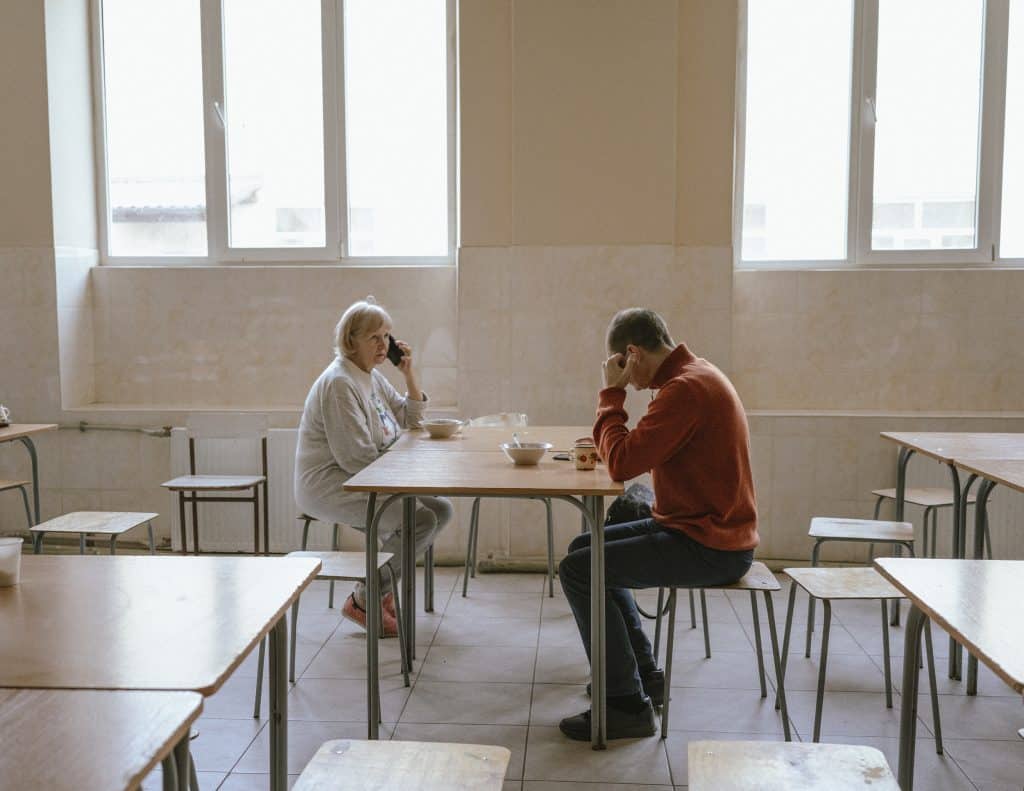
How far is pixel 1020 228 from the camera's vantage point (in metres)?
4.67

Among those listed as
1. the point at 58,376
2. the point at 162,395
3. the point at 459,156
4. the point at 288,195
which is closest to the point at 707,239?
the point at 459,156

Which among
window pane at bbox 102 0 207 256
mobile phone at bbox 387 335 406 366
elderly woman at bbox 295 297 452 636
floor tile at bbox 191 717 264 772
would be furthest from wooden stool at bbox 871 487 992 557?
window pane at bbox 102 0 207 256

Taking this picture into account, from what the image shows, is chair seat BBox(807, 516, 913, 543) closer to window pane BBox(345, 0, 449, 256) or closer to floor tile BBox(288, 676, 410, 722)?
floor tile BBox(288, 676, 410, 722)

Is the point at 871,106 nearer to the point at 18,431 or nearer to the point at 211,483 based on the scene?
the point at 211,483

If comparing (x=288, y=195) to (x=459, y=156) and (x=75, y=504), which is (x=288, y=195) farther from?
(x=75, y=504)

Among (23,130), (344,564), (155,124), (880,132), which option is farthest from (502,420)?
(23,130)

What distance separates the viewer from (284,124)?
4.89 m

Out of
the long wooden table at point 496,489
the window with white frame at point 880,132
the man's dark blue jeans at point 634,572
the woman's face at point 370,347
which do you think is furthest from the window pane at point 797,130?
the man's dark blue jeans at point 634,572

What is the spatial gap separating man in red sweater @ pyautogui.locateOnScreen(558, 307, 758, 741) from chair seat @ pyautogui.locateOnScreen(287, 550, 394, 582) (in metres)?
0.61

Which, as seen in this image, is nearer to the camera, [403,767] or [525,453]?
[403,767]

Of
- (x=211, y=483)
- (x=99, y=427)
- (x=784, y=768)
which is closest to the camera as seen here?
(x=784, y=768)

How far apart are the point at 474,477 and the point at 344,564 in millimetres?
582

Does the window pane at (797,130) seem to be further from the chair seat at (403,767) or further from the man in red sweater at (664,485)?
the chair seat at (403,767)

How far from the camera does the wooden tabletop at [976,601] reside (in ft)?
4.93
